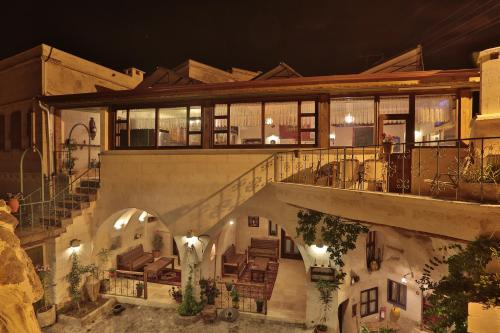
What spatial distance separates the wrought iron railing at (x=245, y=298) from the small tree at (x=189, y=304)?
2.70 feet

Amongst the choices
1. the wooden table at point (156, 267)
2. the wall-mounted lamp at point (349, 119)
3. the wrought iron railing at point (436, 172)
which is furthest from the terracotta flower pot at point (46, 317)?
the wall-mounted lamp at point (349, 119)

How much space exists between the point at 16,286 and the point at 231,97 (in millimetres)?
8664

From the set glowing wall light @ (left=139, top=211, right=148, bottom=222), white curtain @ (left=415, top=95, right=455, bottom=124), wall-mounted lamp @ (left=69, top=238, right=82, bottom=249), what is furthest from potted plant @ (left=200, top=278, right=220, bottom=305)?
white curtain @ (left=415, top=95, right=455, bottom=124)

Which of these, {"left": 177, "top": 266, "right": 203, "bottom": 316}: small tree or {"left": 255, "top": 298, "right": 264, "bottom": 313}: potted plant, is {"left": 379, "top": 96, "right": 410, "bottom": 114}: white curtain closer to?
{"left": 255, "top": 298, "right": 264, "bottom": 313}: potted plant

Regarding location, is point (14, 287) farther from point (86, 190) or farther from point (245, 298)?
point (86, 190)

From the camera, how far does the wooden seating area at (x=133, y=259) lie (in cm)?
1371

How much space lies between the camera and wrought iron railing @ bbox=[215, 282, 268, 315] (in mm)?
10703

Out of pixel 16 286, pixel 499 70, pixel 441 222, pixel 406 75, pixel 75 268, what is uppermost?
pixel 406 75

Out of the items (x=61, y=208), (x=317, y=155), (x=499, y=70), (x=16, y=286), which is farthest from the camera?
(x=61, y=208)

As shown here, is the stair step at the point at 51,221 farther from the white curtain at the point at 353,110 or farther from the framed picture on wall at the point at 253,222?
the white curtain at the point at 353,110

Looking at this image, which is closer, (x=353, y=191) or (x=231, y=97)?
(x=353, y=191)

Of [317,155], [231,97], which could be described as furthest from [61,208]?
[317,155]

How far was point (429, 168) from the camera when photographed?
618cm

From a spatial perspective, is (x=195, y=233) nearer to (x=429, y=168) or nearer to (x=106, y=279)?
(x=106, y=279)
